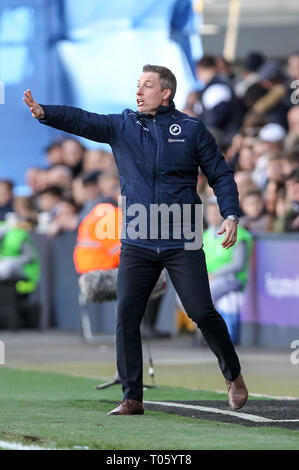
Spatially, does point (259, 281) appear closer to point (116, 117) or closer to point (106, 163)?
point (106, 163)

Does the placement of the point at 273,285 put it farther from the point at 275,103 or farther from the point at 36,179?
the point at 36,179

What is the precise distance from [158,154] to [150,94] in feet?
1.42

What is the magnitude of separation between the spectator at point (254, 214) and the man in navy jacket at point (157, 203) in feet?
23.2

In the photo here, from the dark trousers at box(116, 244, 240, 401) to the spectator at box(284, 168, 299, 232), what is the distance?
20.5 ft

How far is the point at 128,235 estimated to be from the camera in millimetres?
8656

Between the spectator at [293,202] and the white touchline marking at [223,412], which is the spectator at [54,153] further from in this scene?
the white touchline marking at [223,412]

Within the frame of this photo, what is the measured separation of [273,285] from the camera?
50.2ft

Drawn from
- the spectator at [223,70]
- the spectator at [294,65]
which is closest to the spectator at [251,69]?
the spectator at [223,70]

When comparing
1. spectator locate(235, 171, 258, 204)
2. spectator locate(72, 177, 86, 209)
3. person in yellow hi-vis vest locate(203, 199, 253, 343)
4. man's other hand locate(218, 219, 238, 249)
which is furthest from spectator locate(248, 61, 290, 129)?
man's other hand locate(218, 219, 238, 249)

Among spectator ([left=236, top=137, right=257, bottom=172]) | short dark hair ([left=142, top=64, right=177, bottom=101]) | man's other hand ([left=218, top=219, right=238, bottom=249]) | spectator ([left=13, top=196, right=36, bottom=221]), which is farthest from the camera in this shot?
spectator ([left=13, top=196, right=36, bottom=221])

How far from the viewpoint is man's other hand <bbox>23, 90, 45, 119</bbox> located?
8.29 m

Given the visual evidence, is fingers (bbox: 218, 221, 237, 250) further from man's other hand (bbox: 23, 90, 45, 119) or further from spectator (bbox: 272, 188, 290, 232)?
spectator (bbox: 272, 188, 290, 232)

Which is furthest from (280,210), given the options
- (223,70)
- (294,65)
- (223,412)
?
(223,412)

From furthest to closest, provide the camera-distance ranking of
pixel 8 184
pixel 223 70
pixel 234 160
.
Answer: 1. pixel 8 184
2. pixel 223 70
3. pixel 234 160
